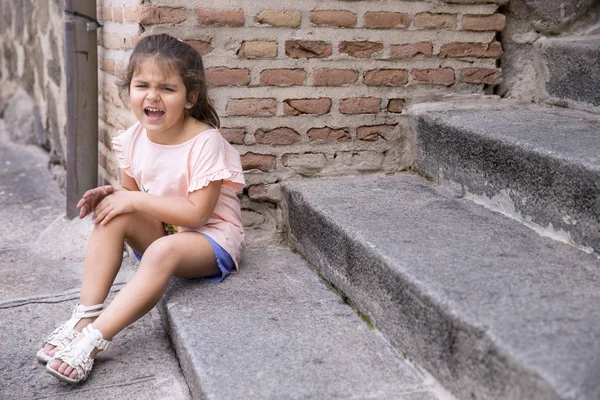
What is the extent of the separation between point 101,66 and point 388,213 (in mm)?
1464

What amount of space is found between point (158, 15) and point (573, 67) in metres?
1.43

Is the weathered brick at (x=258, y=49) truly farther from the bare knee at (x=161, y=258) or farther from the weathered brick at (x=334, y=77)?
the bare knee at (x=161, y=258)

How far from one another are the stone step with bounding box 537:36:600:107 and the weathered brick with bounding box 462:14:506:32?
0.54 ft

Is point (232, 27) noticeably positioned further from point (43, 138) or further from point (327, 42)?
point (43, 138)

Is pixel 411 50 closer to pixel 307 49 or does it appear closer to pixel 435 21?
pixel 435 21

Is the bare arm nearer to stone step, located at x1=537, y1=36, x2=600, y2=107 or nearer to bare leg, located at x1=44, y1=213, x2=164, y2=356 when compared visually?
bare leg, located at x1=44, y1=213, x2=164, y2=356

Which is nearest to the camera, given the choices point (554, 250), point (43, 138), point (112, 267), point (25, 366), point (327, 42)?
point (554, 250)

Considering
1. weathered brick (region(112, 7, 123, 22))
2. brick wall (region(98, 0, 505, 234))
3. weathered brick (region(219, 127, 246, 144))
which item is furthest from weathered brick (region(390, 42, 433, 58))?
weathered brick (region(112, 7, 123, 22))

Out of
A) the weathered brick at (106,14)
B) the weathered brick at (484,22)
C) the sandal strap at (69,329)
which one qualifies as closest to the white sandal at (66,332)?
the sandal strap at (69,329)

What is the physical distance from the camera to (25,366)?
178cm

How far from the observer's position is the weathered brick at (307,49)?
7.60 feet

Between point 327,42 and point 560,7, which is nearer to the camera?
point 327,42

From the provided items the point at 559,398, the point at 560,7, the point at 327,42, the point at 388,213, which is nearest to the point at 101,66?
the point at 327,42

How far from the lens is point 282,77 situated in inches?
91.6
